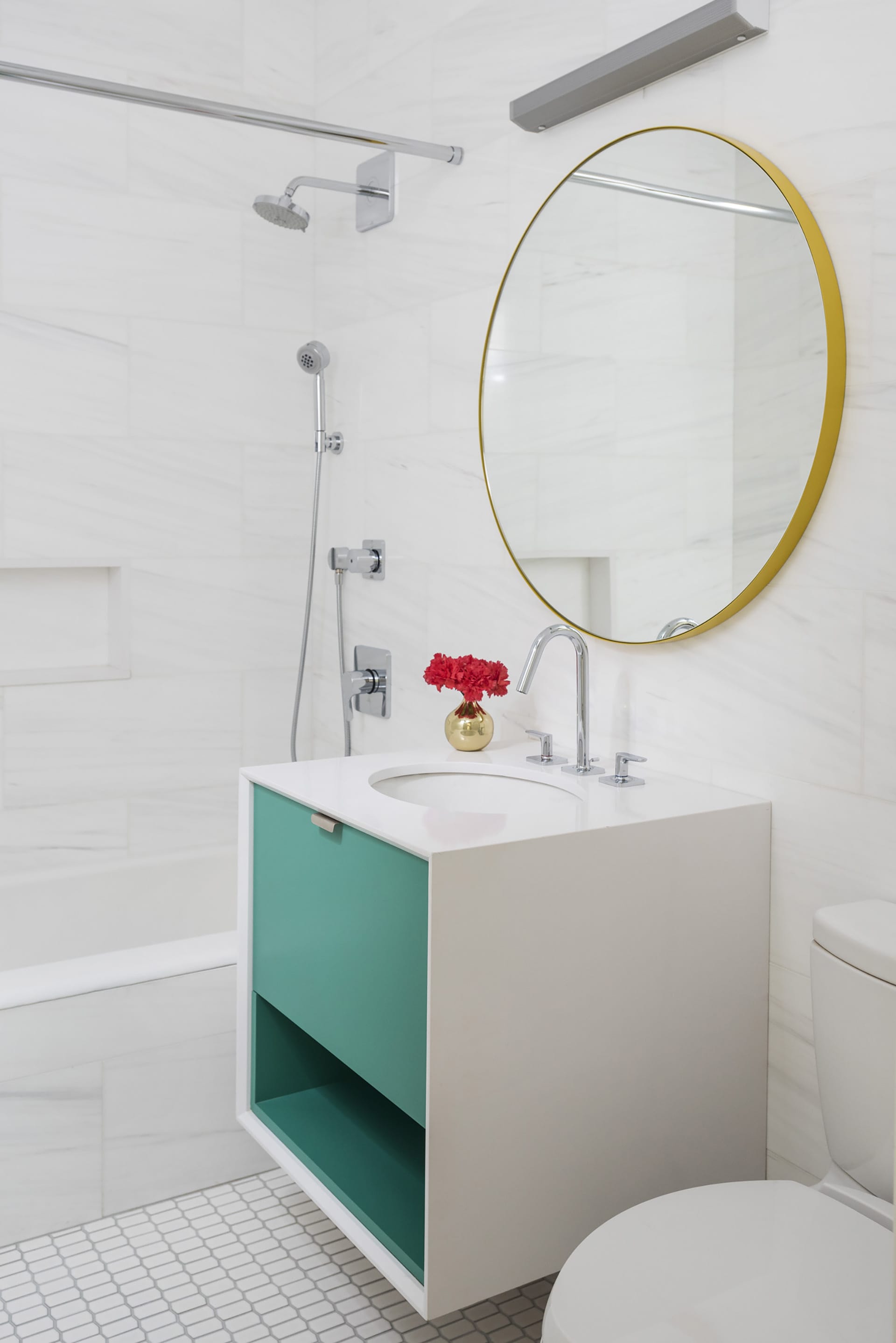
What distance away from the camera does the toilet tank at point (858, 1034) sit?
1.31m

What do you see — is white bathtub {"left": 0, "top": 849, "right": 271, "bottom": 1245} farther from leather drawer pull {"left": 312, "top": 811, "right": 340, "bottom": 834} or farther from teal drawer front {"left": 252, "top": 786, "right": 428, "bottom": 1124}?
leather drawer pull {"left": 312, "top": 811, "right": 340, "bottom": 834}

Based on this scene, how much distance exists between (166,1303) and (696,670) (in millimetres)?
1361

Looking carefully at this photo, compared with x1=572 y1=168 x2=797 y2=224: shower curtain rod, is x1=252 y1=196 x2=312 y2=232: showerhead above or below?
above

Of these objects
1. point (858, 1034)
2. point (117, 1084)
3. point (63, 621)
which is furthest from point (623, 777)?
point (63, 621)

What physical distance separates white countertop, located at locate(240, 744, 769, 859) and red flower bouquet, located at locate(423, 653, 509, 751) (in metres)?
0.03

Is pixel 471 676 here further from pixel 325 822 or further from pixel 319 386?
pixel 319 386

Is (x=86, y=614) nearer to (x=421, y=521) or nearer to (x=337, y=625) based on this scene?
(x=337, y=625)

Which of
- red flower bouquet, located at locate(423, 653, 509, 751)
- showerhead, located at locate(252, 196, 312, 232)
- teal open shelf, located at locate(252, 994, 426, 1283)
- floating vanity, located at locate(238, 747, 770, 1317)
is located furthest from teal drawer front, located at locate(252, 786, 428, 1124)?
showerhead, located at locate(252, 196, 312, 232)

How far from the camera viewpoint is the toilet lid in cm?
110

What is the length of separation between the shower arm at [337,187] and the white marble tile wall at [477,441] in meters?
0.08

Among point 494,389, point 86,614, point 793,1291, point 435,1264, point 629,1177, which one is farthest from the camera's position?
point 86,614

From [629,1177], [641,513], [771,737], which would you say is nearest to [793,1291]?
[629,1177]

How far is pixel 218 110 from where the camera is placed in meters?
2.08

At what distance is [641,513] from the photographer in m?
1.83
